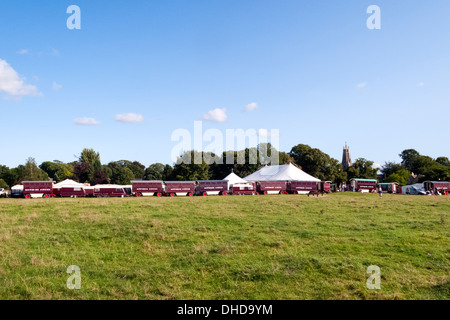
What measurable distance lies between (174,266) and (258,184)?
178 ft

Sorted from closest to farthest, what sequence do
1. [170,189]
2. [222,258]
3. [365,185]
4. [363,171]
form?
[222,258] < [170,189] < [365,185] < [363,171]

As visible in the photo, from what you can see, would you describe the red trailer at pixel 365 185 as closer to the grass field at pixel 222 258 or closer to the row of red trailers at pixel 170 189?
the row of red trailers at pixel 170 189

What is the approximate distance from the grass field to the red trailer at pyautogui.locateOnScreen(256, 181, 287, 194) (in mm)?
44181

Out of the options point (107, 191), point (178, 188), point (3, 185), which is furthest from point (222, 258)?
point (3, 185)

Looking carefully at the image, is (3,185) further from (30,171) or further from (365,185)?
(365,185)

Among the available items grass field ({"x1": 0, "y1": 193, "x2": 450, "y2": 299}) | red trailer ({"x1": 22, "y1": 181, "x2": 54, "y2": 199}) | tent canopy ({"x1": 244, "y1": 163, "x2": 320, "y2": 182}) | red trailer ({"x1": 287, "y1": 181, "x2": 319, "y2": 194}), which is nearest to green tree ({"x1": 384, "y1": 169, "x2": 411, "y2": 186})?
tent canopy ({"x1": 244, "y1": 163, "x2": 320, "y2": 182})

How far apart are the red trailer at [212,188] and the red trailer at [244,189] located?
6.19 feet

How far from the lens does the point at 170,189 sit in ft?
182

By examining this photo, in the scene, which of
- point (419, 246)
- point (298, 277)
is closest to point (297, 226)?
point (419, 246)

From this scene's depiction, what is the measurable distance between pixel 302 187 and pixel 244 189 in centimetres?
1183

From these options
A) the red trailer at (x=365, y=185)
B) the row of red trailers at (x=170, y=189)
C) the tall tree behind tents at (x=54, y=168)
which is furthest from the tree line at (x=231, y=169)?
the row of red trailers at (x=170, y=189)

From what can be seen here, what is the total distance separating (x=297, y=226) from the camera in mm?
16328

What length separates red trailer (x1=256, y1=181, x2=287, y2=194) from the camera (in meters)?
62.1
